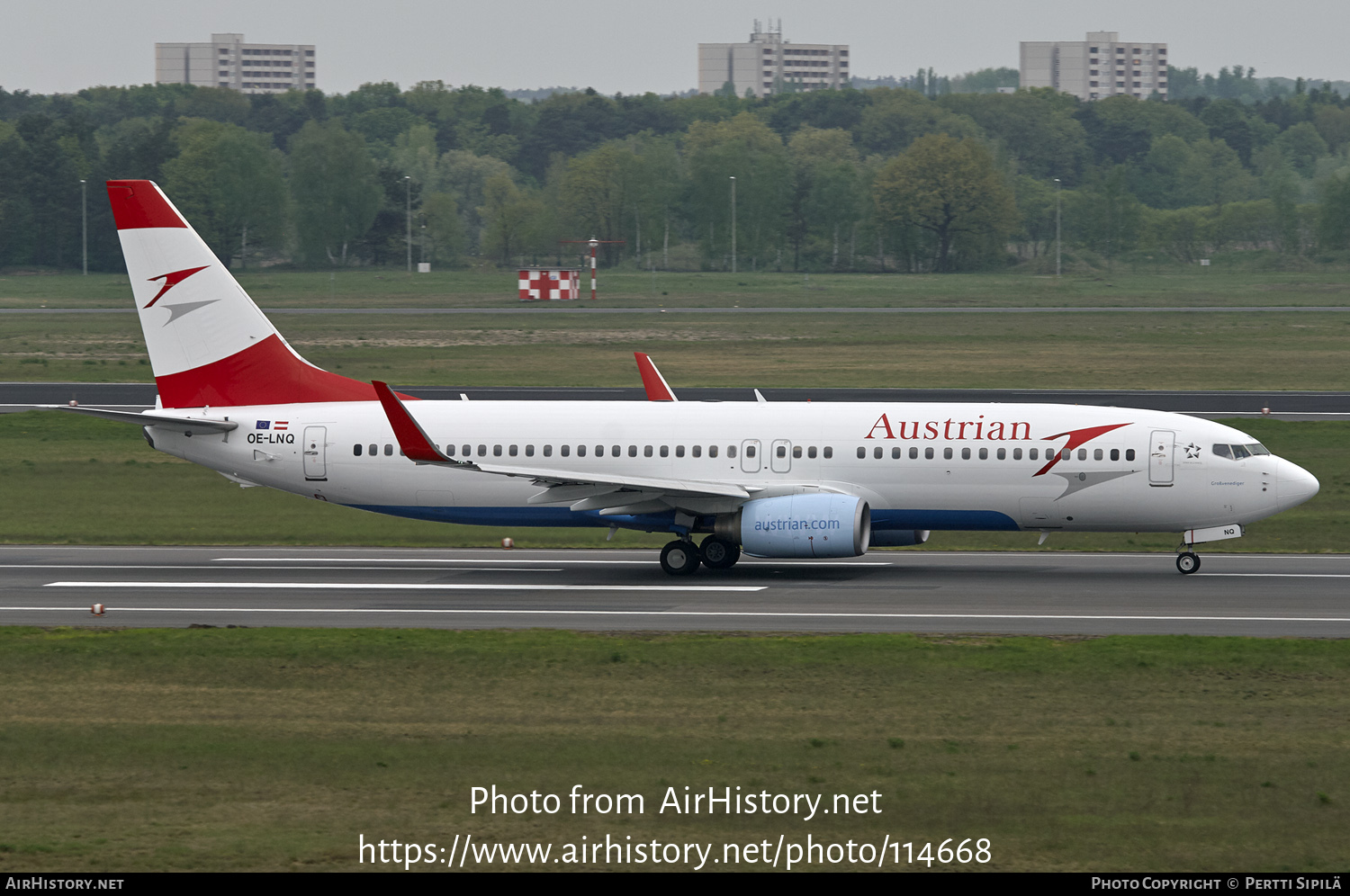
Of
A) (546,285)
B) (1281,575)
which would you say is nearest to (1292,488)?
(1281,575)

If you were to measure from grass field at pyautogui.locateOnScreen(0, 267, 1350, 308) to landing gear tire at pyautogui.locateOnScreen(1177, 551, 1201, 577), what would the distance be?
281ft

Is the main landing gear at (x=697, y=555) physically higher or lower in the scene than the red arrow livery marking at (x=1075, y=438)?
lower

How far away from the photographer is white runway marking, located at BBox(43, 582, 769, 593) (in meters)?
32.3

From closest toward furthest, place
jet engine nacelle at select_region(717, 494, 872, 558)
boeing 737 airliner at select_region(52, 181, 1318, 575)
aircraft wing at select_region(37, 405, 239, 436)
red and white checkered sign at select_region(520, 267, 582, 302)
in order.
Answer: jet engine nacelle at select_region(717, 494, 872, 558) < boeing 737 airliner at select_region(52, 181, 1318, 575) < aircraft wing at select_region(37, 405, 239, 436) < red and white checkered sign at select_region(520, 267, 582, 302)

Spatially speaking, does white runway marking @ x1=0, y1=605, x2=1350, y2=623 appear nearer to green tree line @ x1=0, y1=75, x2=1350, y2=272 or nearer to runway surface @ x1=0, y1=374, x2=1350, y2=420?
runway surface @ x1=0, y1=374, x2=1350, y2=420

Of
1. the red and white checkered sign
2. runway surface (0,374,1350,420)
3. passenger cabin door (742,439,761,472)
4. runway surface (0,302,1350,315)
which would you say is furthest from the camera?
the red and white checkered sign

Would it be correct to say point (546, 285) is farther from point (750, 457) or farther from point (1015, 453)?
point (1015, 453)

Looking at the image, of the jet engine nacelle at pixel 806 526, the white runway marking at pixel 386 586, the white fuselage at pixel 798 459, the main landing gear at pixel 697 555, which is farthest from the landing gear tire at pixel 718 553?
A: the white runway marking at pixel 386 586

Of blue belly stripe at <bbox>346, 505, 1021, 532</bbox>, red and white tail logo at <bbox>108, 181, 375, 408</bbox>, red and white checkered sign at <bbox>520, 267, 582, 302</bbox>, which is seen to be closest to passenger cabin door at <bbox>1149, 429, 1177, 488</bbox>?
blue belly stripe at <bbox>346, 505, 1021, 532</bbox>

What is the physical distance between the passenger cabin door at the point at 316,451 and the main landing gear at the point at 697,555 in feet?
26.3

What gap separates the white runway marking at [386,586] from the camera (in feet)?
106

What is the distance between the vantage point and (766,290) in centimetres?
13825

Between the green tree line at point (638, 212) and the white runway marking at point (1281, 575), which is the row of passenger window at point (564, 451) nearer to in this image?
the white runway marking at point (1281, 575)
